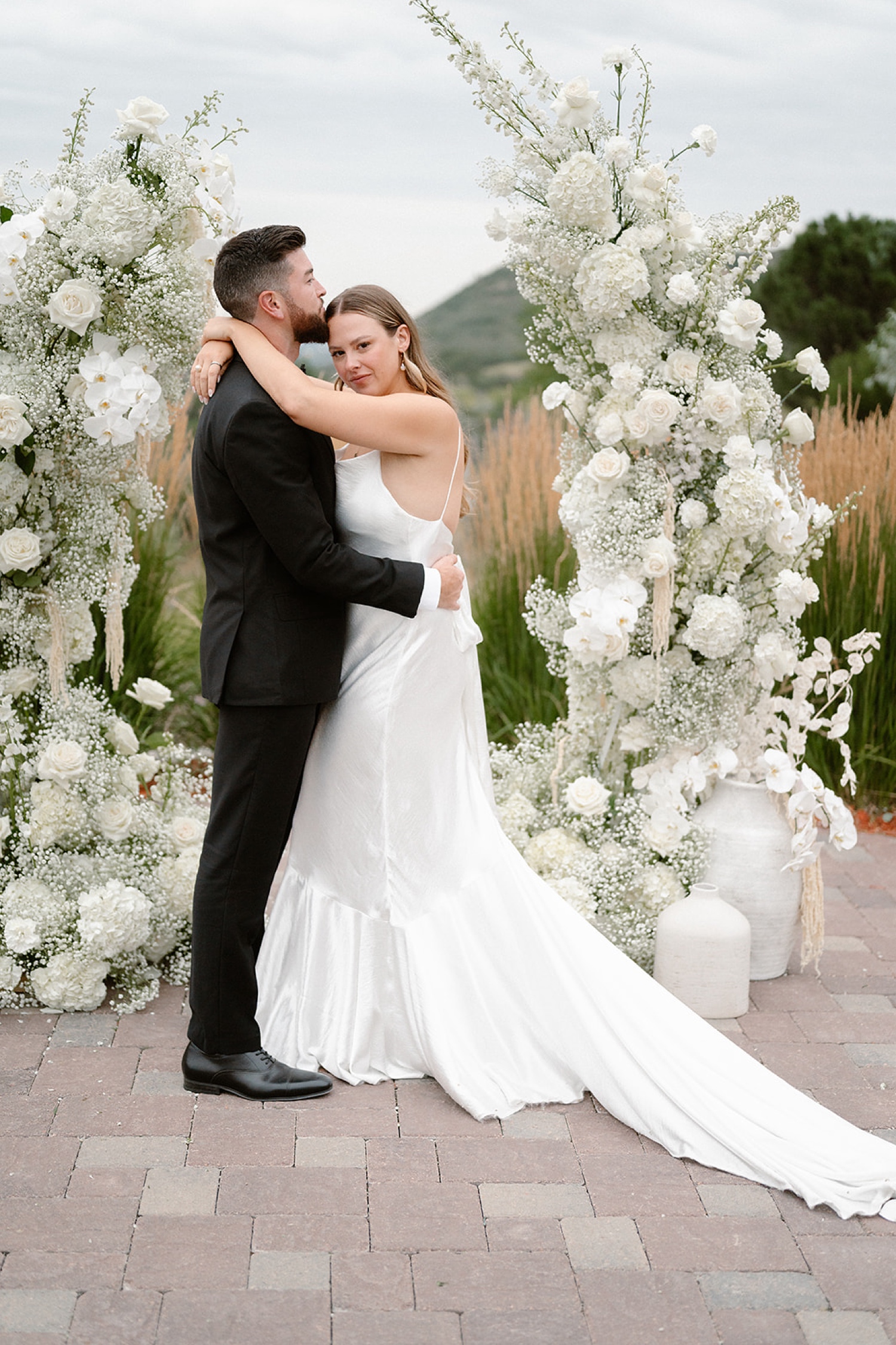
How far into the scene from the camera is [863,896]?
468cm

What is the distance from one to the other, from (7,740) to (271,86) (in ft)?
22.4

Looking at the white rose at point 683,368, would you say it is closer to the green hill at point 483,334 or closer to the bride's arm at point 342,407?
the bride's arm at point 342,407

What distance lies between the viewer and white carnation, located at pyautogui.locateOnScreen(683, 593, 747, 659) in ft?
11.8

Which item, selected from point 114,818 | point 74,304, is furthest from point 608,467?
point 114,818

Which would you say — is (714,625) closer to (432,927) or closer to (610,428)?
(610,428)

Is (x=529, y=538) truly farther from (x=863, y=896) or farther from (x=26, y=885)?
(x=26, y=885)

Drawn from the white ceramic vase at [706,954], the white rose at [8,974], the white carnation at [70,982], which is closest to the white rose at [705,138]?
the white ceramic vase at [706,954]

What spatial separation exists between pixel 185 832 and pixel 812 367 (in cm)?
223

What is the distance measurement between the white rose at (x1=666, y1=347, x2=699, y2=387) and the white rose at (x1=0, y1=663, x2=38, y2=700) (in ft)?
6.40

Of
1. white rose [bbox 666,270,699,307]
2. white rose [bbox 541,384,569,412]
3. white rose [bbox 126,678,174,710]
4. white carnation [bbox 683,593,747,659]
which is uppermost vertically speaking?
white rose [bbox 666,270,699,307]

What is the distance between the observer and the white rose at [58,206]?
10.6 ft

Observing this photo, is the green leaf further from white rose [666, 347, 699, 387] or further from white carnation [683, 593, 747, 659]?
white carnation [683, 593, 747, 659]

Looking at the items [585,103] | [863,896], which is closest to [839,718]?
[863,896]

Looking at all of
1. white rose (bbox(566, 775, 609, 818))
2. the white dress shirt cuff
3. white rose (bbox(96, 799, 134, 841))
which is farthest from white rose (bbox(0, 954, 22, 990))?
white rose (bbox(566, 775, 609, 818))
